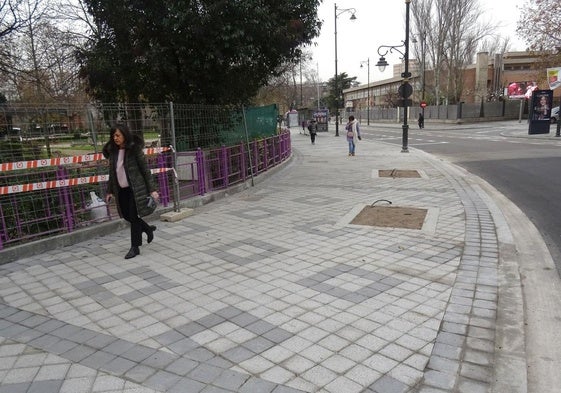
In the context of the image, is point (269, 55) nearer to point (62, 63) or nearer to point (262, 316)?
point (262, 316)

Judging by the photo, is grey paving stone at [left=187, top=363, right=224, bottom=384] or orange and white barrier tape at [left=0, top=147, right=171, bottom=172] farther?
orange and white barrier tape at [left=0, top=147, right=171, bottom=172]

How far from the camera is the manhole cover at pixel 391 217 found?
6.90 metres

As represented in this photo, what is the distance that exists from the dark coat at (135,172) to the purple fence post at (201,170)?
3138 mm

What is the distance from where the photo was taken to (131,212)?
5.68 meters

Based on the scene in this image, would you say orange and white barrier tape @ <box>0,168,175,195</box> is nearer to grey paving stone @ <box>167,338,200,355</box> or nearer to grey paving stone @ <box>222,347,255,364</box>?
grey paving stone @ <box>167,338,200,355</box>

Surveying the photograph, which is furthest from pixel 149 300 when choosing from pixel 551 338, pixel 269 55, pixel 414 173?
pixel 414 173

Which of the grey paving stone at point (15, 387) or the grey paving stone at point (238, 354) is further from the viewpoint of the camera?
the grey paving stone at point (238, 354)

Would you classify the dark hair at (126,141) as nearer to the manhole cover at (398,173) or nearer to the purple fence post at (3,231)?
the purple fence post at (3,231)

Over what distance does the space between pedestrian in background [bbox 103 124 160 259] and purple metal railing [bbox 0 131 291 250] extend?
1103mm

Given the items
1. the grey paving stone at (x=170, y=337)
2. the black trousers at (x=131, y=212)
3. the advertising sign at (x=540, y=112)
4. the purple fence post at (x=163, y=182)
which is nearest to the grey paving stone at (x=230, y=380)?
the grey paving stone at (x=170, y=337)

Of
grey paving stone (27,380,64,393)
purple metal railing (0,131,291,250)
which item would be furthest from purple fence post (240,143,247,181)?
grey paving stone (27,380,64,393)

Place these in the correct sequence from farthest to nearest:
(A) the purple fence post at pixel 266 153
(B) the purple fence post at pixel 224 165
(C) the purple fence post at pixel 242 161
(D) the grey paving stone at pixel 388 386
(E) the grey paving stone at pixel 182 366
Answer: (A) the purple fence post at pixel 266 153 → (C) the purple fence post at pixel 242 161 → (B) the purple fence post at pixel 224 165 → (E) the grey paving stone at pixel 182 366 → (D) the grey paving stone at pixel 388 386

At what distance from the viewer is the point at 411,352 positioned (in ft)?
10.6

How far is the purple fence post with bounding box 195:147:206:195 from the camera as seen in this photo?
8.77m
